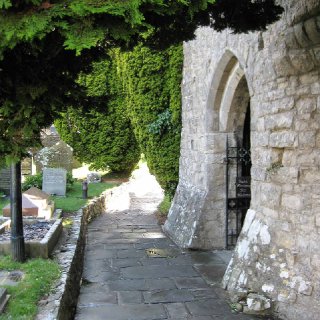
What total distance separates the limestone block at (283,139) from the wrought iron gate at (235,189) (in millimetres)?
2452

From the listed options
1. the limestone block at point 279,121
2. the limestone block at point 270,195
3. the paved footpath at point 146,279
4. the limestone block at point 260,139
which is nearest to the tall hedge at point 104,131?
the paved footpath at point 146,279

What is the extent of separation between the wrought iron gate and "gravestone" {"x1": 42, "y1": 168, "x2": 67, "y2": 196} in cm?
609

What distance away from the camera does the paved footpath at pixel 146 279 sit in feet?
15.6

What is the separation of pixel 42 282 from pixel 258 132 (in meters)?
3.03

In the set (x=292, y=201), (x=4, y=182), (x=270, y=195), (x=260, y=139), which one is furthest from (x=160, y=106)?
(x=292, y=201)

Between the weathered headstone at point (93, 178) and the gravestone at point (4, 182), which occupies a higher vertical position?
the gravestone at point (4, 182)

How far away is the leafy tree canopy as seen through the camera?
1718 mm

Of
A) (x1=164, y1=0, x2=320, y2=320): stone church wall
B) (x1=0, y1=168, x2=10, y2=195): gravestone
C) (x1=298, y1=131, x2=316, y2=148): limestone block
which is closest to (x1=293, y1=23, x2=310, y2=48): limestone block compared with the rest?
(x1=164, y1=0, x2=320, y2=320): stone church wall

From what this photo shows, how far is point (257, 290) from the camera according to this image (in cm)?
471

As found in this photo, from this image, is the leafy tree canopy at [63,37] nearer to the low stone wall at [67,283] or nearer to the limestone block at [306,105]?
the limestone block at [306,105]

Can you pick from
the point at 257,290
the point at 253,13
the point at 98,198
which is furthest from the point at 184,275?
the point at 98,198

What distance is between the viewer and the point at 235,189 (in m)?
7.49

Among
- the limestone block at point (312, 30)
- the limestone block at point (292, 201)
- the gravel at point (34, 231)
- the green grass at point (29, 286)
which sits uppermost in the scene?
the limestone block at point (312, 30)

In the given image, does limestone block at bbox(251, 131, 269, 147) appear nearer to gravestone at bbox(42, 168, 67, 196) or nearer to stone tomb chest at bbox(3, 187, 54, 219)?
stone tomb chest at bbox(3, 187, 54, 219)
